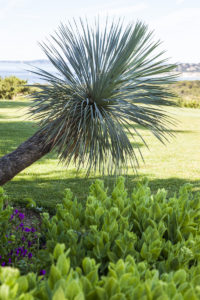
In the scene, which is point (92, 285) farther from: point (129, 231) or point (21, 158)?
point (21, 158)

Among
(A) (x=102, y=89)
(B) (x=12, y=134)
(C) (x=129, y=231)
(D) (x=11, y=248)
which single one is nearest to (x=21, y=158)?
(D) (x=11, y=248)

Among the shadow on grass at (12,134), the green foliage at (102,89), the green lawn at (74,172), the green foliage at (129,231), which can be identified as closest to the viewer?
the green foliage at (129,231)

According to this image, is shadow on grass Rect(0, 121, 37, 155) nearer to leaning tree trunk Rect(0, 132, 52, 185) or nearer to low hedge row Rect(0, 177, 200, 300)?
leaning tree trunk Rect(0, 132, 52, 185)

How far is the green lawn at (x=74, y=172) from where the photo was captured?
5.11 meters

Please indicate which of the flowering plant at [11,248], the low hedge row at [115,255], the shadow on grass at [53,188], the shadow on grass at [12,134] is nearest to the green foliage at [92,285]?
the low hedge row at [115,255]

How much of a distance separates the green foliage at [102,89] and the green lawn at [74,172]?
12.2 inches

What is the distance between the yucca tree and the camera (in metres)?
3.09

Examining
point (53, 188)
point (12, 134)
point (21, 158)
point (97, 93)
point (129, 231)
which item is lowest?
point (53, 188)

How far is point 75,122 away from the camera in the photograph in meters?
3.12

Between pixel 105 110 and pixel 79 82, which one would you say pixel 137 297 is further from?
pixel 79 82

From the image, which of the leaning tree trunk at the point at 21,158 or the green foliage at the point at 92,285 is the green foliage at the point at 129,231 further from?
the leaning tree trunk at the point at 21,158

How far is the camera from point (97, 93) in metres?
3.16

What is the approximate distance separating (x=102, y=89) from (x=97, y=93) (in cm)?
6

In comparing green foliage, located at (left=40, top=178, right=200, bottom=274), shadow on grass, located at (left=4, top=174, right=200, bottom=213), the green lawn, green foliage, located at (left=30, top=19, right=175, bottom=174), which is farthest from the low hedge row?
shadow on grass, located at (left=4, top=174, right=200, bottom=213)
